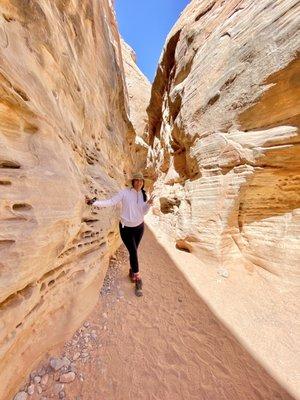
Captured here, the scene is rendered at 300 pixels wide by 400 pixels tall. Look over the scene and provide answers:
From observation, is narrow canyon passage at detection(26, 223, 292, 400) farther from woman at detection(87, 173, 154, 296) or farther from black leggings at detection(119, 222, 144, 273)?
black leggings at detection(119, 222, 144, 273)

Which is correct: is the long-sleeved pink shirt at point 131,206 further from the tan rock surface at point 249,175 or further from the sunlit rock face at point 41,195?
the tan rock surface at point 249,175

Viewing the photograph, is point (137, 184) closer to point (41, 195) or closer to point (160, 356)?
point (41, 195)

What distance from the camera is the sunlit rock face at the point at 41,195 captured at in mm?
1807

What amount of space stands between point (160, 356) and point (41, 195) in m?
2.51

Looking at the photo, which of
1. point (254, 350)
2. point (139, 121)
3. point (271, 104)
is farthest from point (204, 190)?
point (139, 121)

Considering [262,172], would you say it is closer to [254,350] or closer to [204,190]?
[204,190]

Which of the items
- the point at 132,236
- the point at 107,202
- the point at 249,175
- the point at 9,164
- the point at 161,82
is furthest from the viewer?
the point at 161,82

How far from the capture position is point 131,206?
3391 mm

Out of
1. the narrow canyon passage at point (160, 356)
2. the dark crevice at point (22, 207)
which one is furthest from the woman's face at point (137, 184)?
the narrow canyon passage at point (160, 356)

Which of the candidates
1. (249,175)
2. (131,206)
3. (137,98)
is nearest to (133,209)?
(131,206)

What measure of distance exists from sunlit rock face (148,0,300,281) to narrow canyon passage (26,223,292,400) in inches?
83.1

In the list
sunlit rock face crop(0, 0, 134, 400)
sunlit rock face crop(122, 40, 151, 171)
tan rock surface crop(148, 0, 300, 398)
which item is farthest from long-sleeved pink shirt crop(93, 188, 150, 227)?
sunlit rock face crop(122, 40, 151, 171)

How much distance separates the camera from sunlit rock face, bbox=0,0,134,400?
181 centimetres

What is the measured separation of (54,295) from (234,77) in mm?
6164
